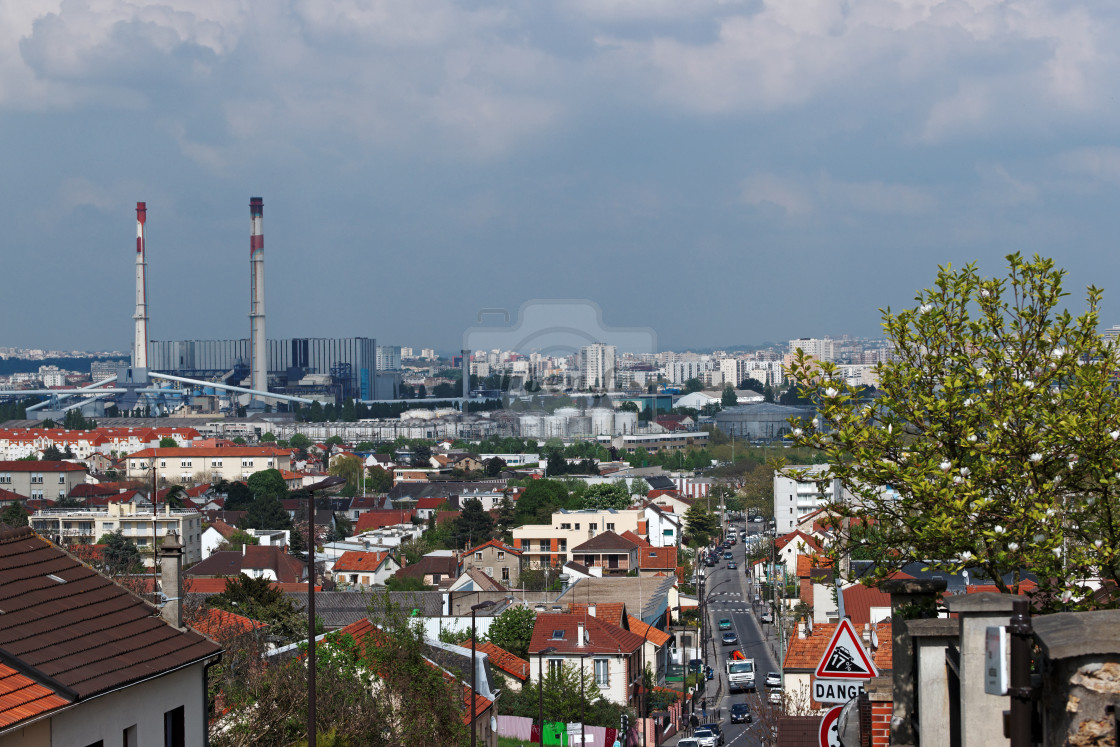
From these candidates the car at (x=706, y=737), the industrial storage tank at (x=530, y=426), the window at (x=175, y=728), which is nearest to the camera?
the window at (x=175, y=728)

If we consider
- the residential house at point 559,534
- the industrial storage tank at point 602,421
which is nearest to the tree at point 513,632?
the residential house at point 559,534

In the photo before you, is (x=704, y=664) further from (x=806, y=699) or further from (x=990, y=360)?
(x=990, y=360)

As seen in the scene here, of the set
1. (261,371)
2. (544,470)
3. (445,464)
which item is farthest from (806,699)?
(261,371)

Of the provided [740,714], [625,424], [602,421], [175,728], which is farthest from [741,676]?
[625,424]

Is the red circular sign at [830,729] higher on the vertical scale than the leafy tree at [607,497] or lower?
higher

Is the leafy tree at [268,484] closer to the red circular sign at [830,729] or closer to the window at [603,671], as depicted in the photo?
the window at [603,671]
